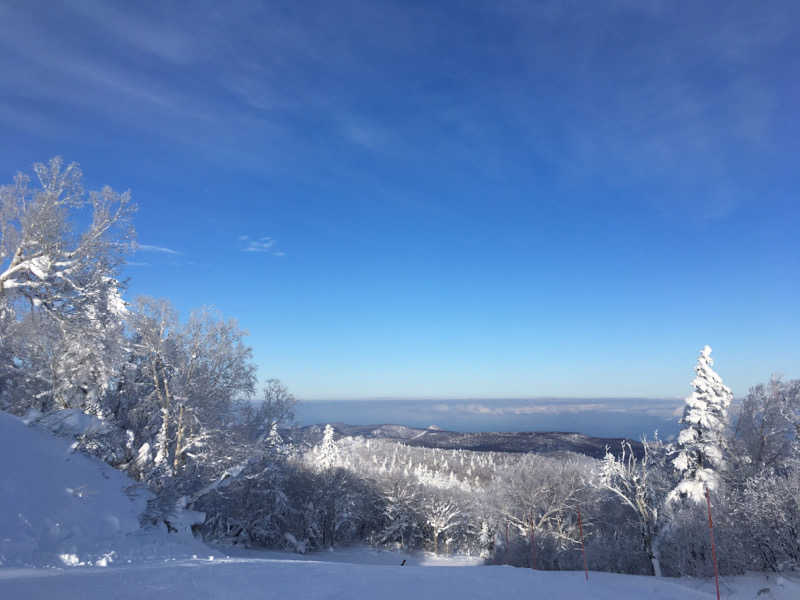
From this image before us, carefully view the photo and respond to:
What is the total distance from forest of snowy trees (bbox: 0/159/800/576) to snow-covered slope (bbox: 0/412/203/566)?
A: 1.42 metres

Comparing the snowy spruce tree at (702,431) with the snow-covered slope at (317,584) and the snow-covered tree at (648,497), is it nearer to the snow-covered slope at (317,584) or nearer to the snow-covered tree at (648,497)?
the snow-covered tree at (648,497)

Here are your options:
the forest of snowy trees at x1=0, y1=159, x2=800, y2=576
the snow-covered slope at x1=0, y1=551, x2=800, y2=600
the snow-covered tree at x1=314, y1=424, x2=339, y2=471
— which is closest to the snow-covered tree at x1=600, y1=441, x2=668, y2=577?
the forest of snowy trees at x1=0, y1=159, x2=800, y2=576

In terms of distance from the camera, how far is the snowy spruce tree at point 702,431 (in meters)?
22.7

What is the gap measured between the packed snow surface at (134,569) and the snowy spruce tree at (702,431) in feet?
35.2

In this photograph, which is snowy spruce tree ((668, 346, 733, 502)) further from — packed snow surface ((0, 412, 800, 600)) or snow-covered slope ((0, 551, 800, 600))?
snow-covered slope ((0, 551, 800, 600))

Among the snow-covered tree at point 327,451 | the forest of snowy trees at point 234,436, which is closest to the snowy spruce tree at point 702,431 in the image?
the forest of snowy trees at point 234,436

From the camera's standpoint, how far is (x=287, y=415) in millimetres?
25547

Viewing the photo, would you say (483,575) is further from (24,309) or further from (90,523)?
(24,309)

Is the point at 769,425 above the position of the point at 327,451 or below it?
above

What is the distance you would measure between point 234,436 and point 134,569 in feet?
55.3

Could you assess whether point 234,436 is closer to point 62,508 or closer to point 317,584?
point 62,508

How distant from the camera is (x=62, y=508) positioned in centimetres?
1056

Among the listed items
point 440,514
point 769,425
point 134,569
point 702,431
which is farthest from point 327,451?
point 134,569

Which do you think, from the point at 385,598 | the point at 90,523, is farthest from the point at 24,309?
the point at 385,598
